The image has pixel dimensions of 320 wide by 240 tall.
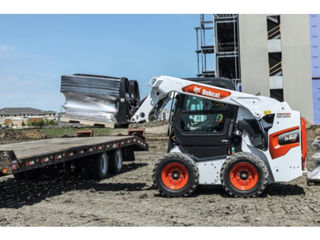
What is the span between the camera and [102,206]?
7602 millimetres

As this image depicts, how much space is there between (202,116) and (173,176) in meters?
1.31

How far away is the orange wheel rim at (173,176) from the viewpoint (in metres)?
8.20

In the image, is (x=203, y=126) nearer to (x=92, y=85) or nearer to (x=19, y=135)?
(x=92, y=85)

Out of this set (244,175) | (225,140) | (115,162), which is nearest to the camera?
(244,175)

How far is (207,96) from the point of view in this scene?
819 cm

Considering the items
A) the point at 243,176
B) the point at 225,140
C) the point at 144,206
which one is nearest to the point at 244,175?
the point at 243,176

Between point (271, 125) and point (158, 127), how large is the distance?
27.6 meters

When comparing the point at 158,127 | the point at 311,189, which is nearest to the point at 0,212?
the point at 311,189

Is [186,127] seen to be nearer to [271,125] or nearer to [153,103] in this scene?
[153,103]

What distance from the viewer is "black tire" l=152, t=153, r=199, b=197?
8.09 metres

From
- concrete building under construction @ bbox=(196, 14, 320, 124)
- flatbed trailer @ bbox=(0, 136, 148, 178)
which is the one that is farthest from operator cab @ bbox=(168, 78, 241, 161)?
concrete building under construction @ bbox=(196, 14, 320, 124)

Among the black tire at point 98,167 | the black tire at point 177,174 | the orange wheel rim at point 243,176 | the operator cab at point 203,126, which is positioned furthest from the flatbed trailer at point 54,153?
the orange wheel rim at point 243,176

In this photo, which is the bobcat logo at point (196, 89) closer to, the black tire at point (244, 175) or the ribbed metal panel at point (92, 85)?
the black tire at point (244, 175)

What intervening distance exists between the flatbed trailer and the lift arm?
1.76 metres
